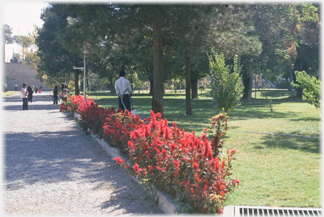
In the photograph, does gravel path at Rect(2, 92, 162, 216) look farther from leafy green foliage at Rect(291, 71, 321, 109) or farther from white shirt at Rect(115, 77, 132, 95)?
leafy green foliage at Rect(291, 71, 321, 109)

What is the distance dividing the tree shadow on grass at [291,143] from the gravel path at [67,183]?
4.54 m

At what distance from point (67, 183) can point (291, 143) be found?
6.60m

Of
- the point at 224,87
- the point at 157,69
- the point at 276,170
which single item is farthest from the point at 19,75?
the point at 276,170

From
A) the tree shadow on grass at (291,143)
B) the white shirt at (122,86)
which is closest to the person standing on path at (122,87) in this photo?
the white shirt at (122,86)

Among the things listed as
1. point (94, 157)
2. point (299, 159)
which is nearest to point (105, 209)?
point (94, 157)

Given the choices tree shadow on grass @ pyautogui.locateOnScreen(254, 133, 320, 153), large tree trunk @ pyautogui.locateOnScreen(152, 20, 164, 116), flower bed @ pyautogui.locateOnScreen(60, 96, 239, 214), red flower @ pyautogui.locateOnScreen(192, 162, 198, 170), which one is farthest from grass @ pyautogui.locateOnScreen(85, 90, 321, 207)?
large tree trunk @ pyautogui.locateOnScreen(152, 20, 164, 116)

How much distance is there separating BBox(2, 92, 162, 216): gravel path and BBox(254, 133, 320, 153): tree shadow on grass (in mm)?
4535

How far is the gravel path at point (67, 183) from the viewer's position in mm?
4638

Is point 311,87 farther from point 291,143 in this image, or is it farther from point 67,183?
point 67,183

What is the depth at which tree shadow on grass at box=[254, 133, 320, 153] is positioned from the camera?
8.78 meters

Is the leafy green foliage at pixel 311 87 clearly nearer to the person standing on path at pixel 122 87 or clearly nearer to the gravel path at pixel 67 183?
the person standing on path at pixel 122 87

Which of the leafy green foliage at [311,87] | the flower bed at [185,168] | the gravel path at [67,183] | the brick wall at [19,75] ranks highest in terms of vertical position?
the brick wall at [19,75]

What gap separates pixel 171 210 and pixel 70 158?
443 cm

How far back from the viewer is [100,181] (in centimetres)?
597
